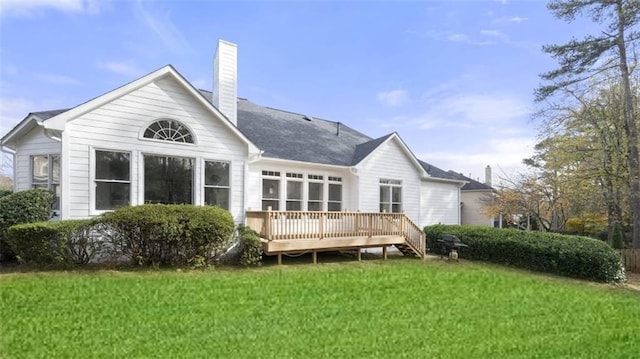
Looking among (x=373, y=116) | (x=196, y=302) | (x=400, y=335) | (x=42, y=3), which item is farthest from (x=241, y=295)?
(x=373, y=116)

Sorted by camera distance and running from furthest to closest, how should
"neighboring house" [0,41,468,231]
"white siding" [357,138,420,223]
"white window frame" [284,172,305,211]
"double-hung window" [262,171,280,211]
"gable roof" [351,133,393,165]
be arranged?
"gable roof" [351,133,393,165] → "white siding" [357,138,420,223] → "white window frame" [284,172,305,211] → "double-hung window" [262,171,280,211] → "neighboring house" [0,41,468,231]

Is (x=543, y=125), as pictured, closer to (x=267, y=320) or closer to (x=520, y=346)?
(x=520, y=346)

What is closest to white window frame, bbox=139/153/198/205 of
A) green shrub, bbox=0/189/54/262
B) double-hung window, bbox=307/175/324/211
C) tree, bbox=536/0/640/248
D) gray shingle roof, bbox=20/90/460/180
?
green shrub, bbox=0/189/54/262

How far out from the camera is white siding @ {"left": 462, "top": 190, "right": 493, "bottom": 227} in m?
24.6

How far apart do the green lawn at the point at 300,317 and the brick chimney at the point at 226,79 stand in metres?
6.16

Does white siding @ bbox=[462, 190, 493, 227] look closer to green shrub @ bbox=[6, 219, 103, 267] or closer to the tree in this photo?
the tree

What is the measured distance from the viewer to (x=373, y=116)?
23.2 metres

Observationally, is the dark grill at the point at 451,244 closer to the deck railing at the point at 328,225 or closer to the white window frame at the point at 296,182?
the deck railing at the point at 328,225

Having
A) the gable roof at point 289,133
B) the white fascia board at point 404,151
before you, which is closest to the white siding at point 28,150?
the gable roof at point 289,133

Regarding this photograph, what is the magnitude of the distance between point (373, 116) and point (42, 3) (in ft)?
57.8

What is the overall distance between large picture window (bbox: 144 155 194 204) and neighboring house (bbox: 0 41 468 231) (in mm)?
27

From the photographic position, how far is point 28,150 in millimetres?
10055

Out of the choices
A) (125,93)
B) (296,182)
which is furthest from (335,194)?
(125,93)

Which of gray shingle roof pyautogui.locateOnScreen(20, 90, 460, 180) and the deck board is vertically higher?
gray shingle roof pyautogui.locateOnScreen(20, 90, 460, 180)
